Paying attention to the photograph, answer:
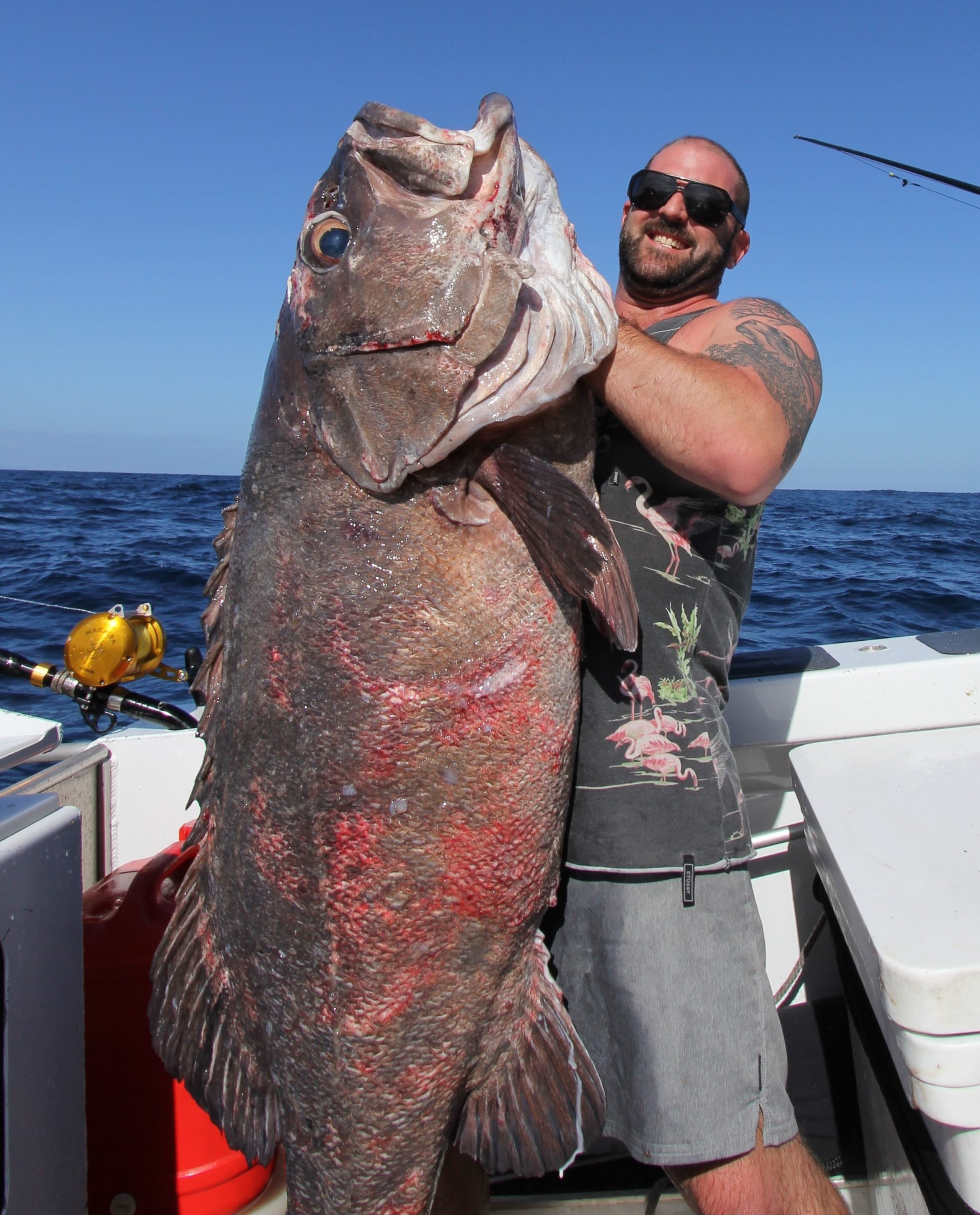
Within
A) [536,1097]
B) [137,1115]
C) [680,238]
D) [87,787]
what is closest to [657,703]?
[536,1097]

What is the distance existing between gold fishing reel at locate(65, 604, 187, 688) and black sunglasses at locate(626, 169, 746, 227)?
2207 millimetres

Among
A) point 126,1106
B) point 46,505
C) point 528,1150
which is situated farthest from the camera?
point 46,505

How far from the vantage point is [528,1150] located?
6.32 feet

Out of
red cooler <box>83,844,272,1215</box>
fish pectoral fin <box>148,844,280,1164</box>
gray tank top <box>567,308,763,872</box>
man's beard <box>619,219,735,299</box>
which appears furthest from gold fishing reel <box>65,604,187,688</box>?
man's beard <box>619,219,735,299</box>

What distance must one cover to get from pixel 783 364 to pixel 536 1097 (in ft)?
5.41

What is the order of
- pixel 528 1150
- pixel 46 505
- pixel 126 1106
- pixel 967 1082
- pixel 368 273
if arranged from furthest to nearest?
pixel 46 505
pixel 126 1106
pixel 528 1150
pixel 368 273
pixel 967 1082

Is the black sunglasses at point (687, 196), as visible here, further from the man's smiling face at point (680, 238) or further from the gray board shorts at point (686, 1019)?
the gray board shorts at point (686, 1019)

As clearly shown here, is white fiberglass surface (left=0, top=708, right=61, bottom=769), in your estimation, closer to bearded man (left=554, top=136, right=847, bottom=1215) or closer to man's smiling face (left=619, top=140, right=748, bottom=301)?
bearded man (left=554, top=136, right=847, bottom=1215)

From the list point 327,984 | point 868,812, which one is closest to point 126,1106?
point 327,984

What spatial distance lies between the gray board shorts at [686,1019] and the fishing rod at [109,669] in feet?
5.92

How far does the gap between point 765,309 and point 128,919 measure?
2.11 meters

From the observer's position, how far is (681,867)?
1.99m

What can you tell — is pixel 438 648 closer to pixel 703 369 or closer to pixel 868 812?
pixel 703 369

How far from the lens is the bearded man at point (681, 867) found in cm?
195
